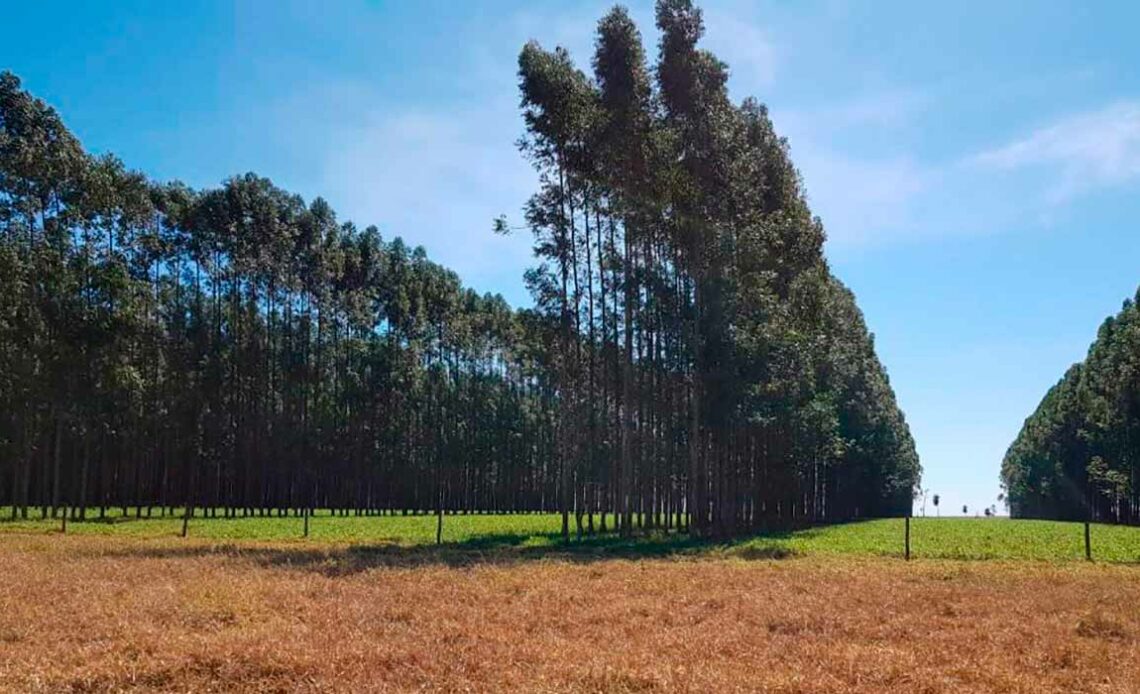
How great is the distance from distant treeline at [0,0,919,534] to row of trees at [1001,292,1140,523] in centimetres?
1661

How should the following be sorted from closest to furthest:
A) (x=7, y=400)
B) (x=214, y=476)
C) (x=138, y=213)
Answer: (x=7, y=400)
(x=138, y=213)
(x=214, y=476)

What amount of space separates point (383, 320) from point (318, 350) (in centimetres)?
721

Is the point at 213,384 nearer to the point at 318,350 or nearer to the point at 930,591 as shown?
the point at 318,350

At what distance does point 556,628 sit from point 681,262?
26.4 meters

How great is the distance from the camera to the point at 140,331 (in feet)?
180

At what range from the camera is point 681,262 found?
37156mm

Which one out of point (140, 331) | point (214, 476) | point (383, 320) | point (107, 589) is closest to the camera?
point (107, 589)

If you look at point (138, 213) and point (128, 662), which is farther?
point (138, 213)

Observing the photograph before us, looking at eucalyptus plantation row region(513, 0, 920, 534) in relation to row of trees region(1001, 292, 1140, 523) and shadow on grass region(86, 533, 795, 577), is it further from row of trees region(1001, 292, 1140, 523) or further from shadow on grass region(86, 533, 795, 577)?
row of trees region(1001, 292, 1140, 523)

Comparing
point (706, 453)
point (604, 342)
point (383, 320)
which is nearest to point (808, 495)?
point (706, 453)

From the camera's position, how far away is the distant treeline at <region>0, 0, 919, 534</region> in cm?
3450

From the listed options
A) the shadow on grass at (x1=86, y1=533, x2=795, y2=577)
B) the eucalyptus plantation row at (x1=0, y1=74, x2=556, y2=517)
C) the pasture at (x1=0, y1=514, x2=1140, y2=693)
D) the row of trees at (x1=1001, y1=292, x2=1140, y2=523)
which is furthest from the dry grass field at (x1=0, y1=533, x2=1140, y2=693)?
the row of trees at (x1=1001, y1=292, x2=1140, y2=523)

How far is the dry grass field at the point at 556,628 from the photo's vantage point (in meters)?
9.12

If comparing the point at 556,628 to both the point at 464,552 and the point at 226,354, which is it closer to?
the point at 464,552
